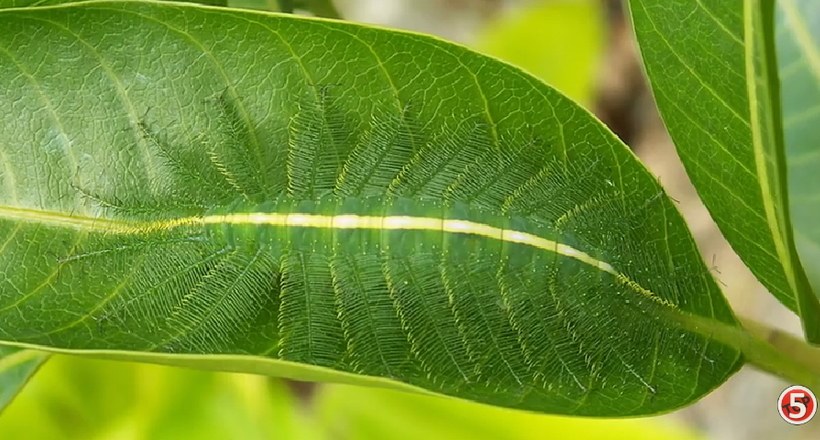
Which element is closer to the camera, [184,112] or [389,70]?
[389,70]

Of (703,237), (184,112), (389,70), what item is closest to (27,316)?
(184,112)

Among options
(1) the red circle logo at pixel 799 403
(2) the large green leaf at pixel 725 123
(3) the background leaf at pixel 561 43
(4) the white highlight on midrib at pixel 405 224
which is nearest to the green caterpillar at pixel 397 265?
(4) the white highlight on midrib at pixel 405 224

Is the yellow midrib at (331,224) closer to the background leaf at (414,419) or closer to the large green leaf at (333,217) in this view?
the large green leaf at (333,217)

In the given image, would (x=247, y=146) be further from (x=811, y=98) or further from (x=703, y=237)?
(x=703, y=237)

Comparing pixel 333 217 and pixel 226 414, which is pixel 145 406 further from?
pixel 333 217

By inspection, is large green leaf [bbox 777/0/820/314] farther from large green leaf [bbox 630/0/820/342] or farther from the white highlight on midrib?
the white highlight on midrib

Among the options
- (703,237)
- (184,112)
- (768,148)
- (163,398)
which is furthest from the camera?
(703,237)

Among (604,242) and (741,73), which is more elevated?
Result: (741,73)

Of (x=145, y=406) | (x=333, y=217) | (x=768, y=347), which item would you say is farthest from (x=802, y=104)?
(x=145, y=406)

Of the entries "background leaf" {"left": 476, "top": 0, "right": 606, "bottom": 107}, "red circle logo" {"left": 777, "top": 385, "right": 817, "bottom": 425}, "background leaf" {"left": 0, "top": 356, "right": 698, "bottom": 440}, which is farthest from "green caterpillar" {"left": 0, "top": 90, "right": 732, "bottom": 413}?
"background leaf" {"left": 476, "top": 0, "right": 606, "bottom": 107}
